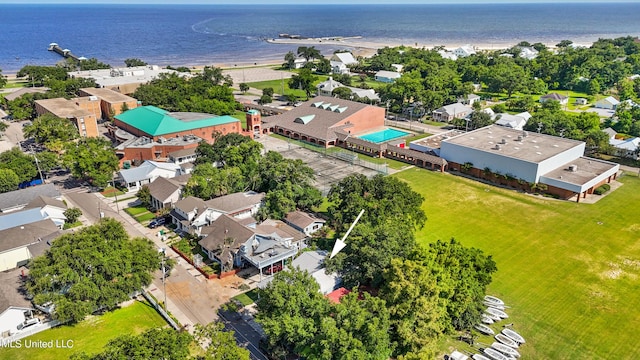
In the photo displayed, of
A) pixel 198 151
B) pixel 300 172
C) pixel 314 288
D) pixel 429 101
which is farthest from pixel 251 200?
pixel 429 101

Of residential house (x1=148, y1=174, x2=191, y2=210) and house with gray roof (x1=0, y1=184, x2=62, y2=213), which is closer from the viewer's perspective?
house with gray roof (x1=0, y1=184, x2=62, y2=213)

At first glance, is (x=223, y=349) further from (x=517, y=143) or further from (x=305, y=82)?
(x=305, y=82)

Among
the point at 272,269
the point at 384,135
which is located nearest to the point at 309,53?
the point at 384,135

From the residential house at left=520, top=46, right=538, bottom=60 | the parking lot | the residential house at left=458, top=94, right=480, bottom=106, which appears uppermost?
the residential house at left=520, top=46, right=538, bottom=60

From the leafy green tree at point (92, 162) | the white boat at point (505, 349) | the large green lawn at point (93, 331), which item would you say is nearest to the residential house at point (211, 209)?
the large green lawn at point (93, 331)

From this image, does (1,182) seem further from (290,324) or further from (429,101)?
(429,101)

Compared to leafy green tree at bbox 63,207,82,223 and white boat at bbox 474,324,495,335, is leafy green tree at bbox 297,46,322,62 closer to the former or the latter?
leafy green tree at bbox 63,207,82,223

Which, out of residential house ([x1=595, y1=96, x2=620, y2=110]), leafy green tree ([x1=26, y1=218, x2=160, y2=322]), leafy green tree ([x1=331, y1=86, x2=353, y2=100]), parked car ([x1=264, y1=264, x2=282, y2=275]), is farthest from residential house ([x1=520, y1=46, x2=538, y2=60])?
leafy green tree ([x1=26, y1=218, x2=160, y2=322])
